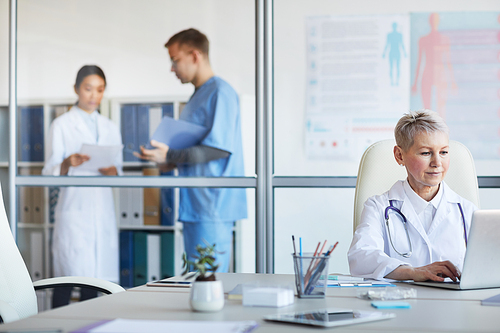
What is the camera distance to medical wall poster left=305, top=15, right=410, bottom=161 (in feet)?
9.87

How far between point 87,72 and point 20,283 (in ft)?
6.51

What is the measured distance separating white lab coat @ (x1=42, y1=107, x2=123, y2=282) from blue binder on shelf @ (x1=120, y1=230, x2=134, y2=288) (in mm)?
37

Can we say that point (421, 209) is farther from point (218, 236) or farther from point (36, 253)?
point (36, 253)

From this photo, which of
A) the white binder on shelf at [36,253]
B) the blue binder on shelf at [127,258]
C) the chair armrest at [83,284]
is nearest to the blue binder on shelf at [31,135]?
the white binder on shelf at [36,253]

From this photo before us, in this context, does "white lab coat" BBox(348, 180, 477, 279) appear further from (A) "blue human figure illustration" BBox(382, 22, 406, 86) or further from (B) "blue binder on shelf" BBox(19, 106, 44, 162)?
(B) "blue binder on shelf" BBox(19, 106, 44, 162)

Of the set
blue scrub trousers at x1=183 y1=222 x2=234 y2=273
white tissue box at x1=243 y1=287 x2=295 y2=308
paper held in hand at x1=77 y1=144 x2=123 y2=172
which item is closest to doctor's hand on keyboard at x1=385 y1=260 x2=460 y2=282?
white tissue box at x1=243 y1=287 x2=295 y2=308

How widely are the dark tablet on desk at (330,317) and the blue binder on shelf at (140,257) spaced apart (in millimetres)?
2443

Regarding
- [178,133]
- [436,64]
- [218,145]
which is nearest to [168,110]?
[178,133]

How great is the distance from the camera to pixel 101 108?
3375 millimetres

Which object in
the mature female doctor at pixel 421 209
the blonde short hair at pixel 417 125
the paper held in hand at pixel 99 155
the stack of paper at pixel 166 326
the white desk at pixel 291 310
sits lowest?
the white desk at pixel 291 310

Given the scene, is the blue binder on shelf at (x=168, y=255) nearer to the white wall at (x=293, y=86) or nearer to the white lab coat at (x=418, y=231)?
the white wall at (x=293, y=86)

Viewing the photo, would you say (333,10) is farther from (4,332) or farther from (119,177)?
(4,332)

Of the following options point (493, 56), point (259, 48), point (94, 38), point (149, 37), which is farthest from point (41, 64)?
point (493, 56)

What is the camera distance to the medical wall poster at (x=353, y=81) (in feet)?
9.87
